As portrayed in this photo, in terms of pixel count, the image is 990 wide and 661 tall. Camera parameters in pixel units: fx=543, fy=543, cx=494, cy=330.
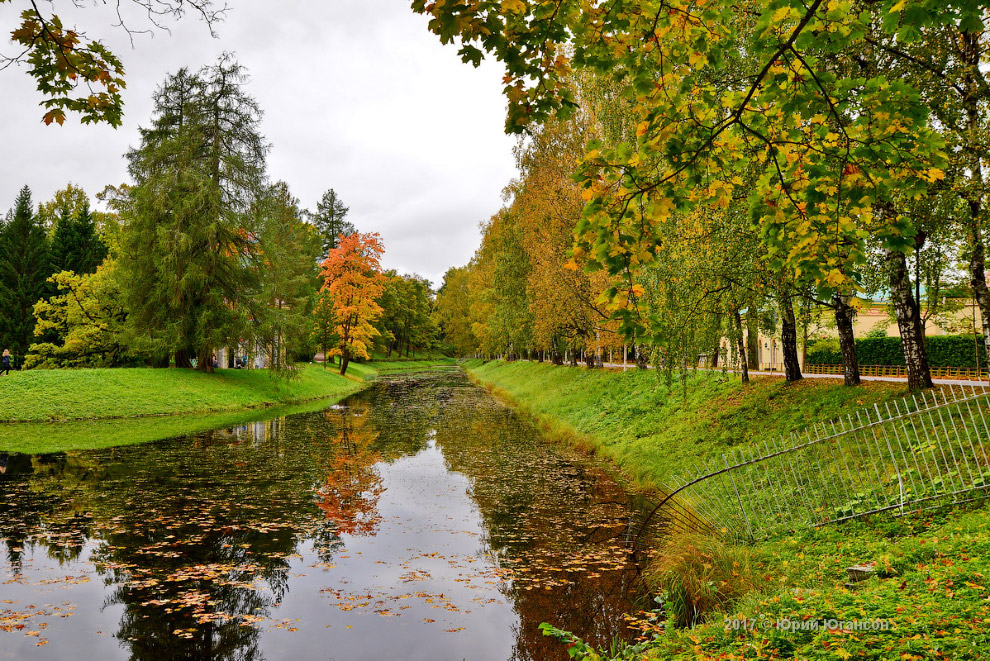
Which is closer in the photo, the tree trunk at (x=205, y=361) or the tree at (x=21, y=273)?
the tree trunk at (x=205, y=361)

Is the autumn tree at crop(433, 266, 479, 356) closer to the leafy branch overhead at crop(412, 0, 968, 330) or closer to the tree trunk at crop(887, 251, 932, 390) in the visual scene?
the tree trunk at crop(887, 251, 932, 390)

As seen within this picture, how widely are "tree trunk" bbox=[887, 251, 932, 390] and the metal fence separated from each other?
46 centimetres

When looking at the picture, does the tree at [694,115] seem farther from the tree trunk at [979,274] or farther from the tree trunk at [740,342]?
the tree trunk at [740,342]

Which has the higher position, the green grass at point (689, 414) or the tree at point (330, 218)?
the tree at point (330, 218)

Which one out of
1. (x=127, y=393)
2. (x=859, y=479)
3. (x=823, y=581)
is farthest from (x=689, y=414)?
(x=127, y=393)

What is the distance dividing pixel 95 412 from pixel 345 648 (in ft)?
67.5

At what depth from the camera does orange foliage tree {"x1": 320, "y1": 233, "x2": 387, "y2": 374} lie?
139 feet

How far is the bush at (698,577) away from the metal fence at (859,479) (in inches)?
24.6

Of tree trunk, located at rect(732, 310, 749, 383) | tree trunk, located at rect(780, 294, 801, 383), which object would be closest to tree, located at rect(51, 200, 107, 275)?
tree trunk, located at rect(732, 310, 749, 383)

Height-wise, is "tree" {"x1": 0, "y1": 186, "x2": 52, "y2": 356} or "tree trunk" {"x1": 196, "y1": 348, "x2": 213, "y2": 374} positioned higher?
"tree" {"x1": 0, "y1": 186, "x2": 52, "y2": 356}

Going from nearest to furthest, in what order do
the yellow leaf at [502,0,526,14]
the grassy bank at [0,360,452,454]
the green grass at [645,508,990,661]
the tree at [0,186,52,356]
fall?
the yellow leaf at [502,0,526,14] → the green grass at [645,508,990,661] → the grassy bank at [0,360,452,454] → the tree at [0,186,52,356]

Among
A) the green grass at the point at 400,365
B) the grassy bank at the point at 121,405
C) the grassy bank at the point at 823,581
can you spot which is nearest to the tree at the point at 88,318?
the grassy bank at the point at 121,405

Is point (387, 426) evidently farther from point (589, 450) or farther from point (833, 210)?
point (833, 210)

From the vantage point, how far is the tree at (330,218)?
71.8 m
